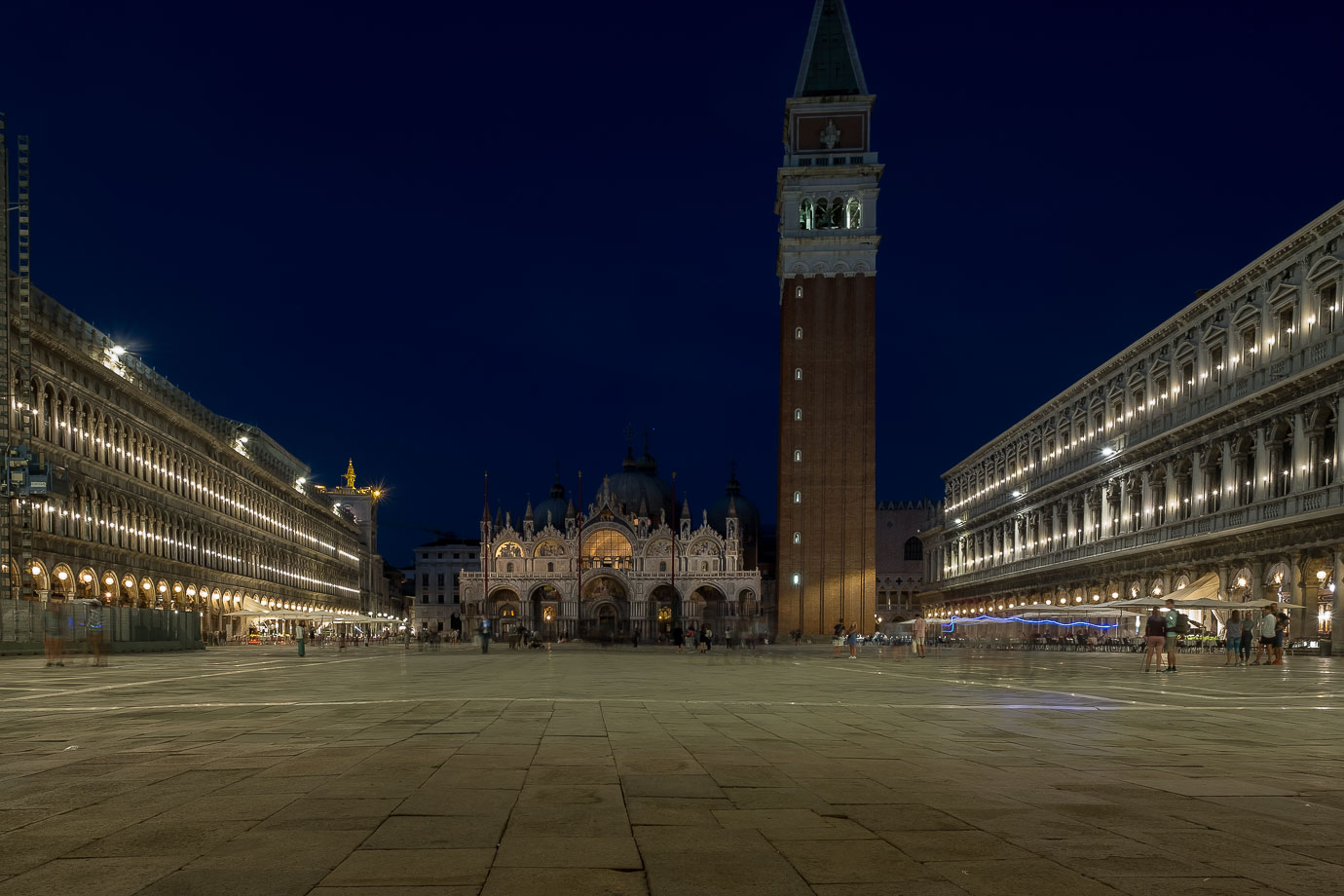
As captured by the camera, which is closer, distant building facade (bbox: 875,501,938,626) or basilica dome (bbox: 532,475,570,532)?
distant building facade (bbox: 875,501,938,626)

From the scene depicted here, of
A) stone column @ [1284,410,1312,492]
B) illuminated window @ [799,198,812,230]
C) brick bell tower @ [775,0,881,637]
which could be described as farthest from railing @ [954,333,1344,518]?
illuminated window @ [799,198,812,230]

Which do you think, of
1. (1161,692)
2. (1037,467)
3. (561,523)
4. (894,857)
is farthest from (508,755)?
(561,523)

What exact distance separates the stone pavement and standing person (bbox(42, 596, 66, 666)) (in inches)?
667

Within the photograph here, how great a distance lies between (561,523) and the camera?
139 metres

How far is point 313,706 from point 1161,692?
13.8m

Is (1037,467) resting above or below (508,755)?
above

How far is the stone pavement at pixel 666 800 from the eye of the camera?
534 centimetres

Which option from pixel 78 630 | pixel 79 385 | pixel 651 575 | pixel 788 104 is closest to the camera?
pixel 78 630

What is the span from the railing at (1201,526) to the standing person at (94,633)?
37.8 meters

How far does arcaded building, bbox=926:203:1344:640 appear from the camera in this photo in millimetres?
40156

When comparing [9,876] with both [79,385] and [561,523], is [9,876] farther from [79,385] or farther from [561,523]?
[561,523]

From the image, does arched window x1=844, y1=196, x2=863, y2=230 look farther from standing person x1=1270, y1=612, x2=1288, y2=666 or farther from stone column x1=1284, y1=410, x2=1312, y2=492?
standing person x1=1270, y1=612, x2=1288, y2=666

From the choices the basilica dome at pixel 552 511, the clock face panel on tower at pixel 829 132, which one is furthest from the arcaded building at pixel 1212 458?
the basilica dome at pixel 552 511

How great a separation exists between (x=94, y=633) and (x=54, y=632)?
1561 mm
